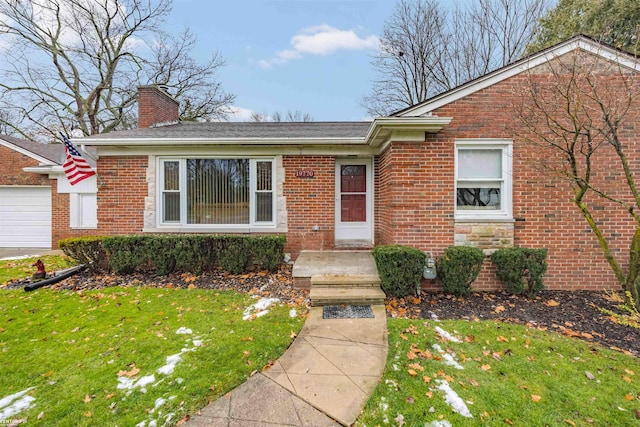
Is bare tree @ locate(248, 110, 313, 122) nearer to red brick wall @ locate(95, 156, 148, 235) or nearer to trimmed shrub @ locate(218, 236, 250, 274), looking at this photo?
red brick wall @ locate(95, 156, 148, 235)

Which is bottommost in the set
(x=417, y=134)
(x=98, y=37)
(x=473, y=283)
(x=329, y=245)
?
(x=473, y=283)

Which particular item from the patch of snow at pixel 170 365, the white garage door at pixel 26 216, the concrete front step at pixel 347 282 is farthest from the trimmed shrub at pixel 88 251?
the white garage door at pixel 26 216

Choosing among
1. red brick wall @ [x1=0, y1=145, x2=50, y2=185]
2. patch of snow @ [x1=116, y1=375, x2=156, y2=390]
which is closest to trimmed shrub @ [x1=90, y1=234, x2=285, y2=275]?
patch of snow @ [x1=116, y1=375, x2=156, y2=390]

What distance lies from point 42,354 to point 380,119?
569 cm

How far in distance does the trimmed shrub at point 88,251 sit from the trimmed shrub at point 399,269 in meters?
5.82

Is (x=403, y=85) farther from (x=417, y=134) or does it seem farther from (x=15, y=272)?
(x=15, y=272)

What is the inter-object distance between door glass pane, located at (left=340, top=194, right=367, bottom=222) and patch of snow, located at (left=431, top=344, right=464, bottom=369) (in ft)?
13.2

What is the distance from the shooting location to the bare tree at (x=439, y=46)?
15.5 metres

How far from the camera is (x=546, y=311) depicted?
4.30m

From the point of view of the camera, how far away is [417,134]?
5117 mm

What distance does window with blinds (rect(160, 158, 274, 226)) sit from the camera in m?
6.71

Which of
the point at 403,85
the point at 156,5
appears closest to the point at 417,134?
the point at 403,85

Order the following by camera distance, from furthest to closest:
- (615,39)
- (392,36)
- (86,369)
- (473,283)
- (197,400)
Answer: (392,36) → (615,39) → (473,283) → (86,369) → (197,400)

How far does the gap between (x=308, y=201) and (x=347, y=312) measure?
3210mm
